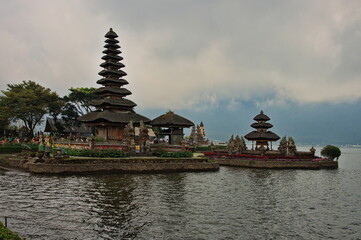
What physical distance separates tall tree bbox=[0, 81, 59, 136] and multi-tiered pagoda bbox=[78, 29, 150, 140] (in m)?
15.5

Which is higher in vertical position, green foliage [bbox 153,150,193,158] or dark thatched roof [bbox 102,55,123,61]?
dark thatched roof [bbox 102,55,123,61]

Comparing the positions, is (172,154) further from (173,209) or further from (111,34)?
(111,34)

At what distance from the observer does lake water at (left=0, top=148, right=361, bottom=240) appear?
14.6m

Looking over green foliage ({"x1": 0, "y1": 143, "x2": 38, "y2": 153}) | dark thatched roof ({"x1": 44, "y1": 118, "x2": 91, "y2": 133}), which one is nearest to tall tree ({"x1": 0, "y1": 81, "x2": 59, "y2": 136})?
dark thatched roof ({"x1": 44, "y1": 118, "x2": 91, "y2": 133})

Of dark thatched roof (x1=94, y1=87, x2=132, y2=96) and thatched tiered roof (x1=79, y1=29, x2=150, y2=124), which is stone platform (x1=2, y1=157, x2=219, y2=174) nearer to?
thatched tiered roof (x1=79, y1=29, x2=150, y2=124)

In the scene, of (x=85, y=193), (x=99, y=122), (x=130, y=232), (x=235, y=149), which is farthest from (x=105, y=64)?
(x=130, y=232)

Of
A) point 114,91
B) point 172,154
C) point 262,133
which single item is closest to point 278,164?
point 262,133

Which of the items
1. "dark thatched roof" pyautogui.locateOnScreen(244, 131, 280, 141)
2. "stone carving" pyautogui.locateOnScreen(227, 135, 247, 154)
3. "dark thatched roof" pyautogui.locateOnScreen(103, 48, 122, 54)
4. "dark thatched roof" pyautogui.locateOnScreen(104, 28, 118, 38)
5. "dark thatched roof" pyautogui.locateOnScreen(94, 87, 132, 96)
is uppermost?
"dark thatched roof" pyautogui.locateOnScreen(104, 28, 118, 38)

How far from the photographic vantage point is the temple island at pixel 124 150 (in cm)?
3412

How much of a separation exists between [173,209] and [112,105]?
34.0m

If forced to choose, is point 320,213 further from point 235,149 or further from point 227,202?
point 235,149

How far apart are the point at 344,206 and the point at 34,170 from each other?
1139 inches

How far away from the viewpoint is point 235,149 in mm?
52000

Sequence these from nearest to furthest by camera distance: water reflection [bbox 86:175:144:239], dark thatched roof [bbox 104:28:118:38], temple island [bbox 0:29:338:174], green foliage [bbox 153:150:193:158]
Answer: water reflection [bbox 86:175:144:239] → temple island [bbox 0:29:338:174] → green foliage [bbox 153:150:193:158] → dark thatched roof [bbox 104:28:118:38]
